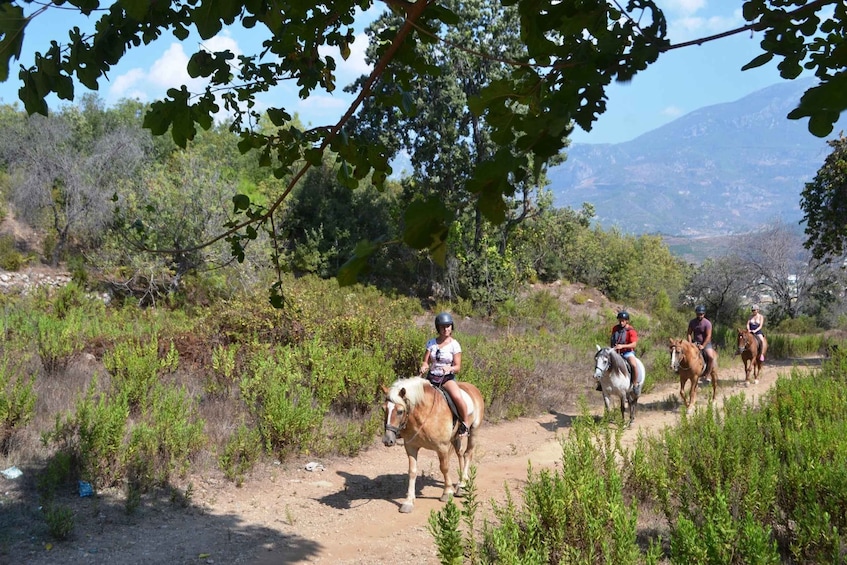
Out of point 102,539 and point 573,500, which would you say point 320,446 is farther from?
point 573,500

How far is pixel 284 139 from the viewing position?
2758 millimetres

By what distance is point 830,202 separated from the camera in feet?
58.9

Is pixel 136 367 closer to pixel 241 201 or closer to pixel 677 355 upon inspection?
pixel 241 201

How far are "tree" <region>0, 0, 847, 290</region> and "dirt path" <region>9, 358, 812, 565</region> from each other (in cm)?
394

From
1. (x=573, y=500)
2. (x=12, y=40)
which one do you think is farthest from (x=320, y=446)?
(x=12, y=40)

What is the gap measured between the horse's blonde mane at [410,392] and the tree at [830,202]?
16751mm

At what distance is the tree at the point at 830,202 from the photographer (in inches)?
691

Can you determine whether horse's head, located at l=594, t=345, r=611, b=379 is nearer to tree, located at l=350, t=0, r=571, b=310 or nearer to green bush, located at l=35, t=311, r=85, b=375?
green bush, located at l=35, t=311, r=85, b=375

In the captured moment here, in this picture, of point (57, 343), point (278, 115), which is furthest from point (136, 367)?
point (278, 115)

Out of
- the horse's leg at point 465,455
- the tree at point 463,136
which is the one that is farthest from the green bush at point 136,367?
the tree at point 463,136

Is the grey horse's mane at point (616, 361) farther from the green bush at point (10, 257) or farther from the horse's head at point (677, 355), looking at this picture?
the green bush at point (10, 257)

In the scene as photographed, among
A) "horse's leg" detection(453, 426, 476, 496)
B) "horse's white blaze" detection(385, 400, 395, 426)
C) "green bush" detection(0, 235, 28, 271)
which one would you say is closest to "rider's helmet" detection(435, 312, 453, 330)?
"horse's white blaze" detection(385, 400, 395, 426)

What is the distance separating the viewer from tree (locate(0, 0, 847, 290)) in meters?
1.27

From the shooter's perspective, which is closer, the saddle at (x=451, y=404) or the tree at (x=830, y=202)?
the saddle at (x=451, y=404)
